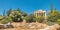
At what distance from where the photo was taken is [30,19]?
1838cm

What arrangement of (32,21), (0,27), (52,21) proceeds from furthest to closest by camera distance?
1. (32,21)
2. (52,21)
3. (0,27)

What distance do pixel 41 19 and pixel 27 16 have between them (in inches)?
61.4

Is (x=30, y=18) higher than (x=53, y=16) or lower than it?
lower

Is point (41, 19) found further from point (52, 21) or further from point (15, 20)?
point (15, 20)

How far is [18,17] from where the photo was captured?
1933 cm

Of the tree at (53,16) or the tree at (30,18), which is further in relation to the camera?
the tree at (30,18)

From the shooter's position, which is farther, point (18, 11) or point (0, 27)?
point (18, 11)

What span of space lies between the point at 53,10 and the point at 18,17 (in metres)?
3.71

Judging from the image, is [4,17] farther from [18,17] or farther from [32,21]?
[32,21]

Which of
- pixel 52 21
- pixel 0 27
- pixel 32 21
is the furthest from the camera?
pixel 32 21

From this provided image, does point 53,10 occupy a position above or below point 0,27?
above

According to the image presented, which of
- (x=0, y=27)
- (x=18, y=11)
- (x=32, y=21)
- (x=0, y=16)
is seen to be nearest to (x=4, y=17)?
(x=0, y=16)

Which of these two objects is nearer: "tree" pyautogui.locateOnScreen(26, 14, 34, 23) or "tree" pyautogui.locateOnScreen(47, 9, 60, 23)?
"tree" pyautogui.locateOnScreen(47, 9, 60, 23)

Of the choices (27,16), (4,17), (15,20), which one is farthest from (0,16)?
(27,16)
